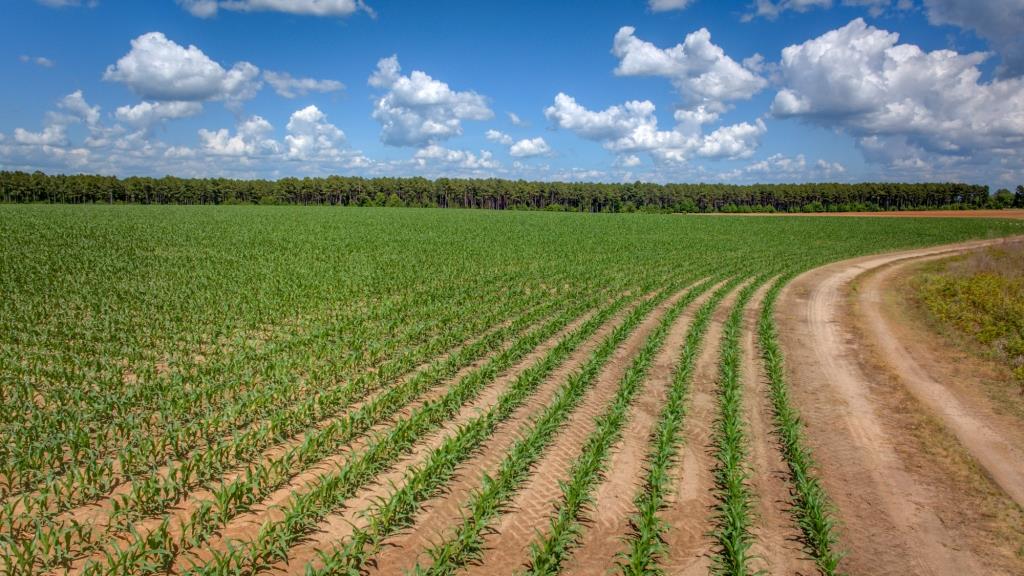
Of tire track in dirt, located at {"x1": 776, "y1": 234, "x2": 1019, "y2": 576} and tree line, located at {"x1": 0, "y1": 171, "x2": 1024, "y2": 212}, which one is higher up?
tree line, located at {"x1": 0, "y1": 171, "x2": 1024, "y2": 212}

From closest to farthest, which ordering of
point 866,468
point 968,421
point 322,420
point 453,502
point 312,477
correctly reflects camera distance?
point 453,502, point 312,477, point 866,468, point 322,420, point 968,421

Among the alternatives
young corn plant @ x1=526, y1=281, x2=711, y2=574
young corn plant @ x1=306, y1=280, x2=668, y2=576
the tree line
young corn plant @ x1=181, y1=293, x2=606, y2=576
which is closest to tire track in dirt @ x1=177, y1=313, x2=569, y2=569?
young corn plant @ x1=181, y1=293, x2=606, y2=576

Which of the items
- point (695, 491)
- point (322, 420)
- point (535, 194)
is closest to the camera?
point (695, 491)

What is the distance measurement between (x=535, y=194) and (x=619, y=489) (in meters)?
172

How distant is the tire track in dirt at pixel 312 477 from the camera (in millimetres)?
5604

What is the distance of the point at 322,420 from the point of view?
8.74 meters

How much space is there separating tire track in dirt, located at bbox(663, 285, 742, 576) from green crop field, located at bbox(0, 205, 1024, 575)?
0.13 m

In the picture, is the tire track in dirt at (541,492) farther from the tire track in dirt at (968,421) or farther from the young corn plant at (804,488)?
the tire track in dirt at (968,421)

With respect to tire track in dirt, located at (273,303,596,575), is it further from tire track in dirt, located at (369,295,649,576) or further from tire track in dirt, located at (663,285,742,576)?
tire track in dirt, located at (663,285,742,576)

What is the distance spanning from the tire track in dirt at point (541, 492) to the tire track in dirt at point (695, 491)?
57.8 inches

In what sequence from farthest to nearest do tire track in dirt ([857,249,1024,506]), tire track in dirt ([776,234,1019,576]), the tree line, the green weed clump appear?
1. the tree line
2. the green weed clump
3. tire track in dirt ([857,249,1024,506])
4. tire track in dirt ([776,234,1019,576])

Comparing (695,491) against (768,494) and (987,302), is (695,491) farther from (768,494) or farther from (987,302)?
(987,302)

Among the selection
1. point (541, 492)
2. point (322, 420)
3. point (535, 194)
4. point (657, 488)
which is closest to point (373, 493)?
point (541, 492)

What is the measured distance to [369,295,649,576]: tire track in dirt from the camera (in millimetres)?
5602
